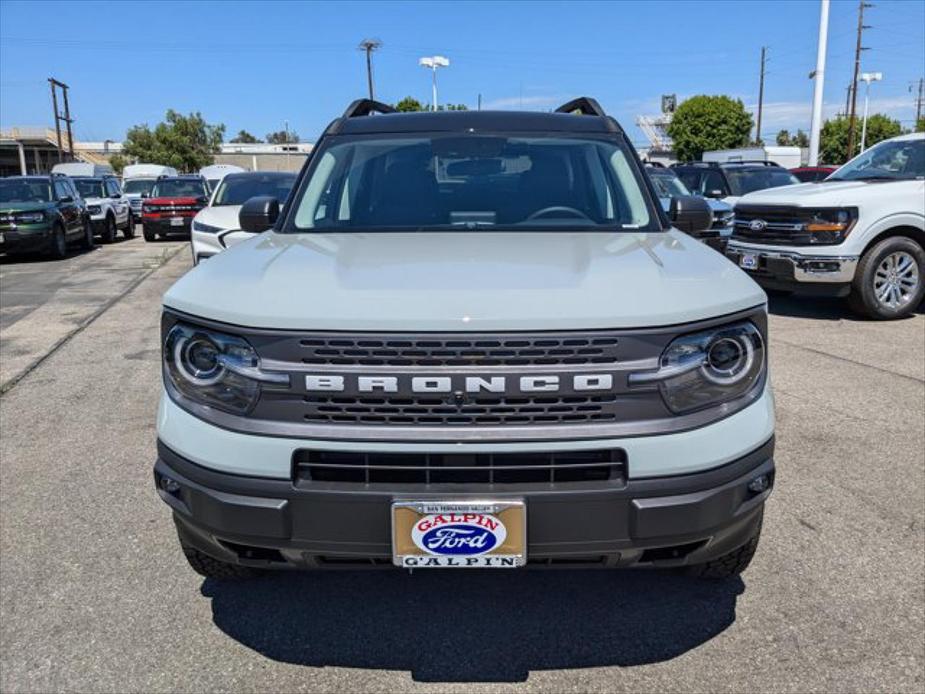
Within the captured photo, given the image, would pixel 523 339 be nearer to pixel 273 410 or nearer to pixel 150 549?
pixel 273 410

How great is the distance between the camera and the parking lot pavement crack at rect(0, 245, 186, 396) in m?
6.57

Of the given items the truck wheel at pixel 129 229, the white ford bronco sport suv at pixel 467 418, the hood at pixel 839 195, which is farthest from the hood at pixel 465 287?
the truck wheel at pixel 129 229

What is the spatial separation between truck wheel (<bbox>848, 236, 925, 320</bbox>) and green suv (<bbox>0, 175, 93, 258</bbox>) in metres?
15.0

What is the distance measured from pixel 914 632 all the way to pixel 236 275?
2.68 meters

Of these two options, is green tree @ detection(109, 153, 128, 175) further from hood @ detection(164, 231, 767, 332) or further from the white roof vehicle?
hood @ detection(164, 231, 767, 332)

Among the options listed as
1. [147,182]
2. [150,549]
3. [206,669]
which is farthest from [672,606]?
[147,182]

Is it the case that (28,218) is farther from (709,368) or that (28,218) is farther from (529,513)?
(709,368)

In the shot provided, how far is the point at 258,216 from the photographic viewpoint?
12.9 feet

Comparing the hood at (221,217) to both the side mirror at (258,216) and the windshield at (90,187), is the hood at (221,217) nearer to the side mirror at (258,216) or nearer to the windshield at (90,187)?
the side mirror at (258,216)

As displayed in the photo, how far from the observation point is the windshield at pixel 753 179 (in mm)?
13828

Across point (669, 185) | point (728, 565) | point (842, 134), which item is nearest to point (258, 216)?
point (728, 565)

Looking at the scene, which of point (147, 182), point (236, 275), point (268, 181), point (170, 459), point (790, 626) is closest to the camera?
point (170, 459)

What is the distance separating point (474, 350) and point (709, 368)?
0.72m

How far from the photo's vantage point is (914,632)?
2.82 m
